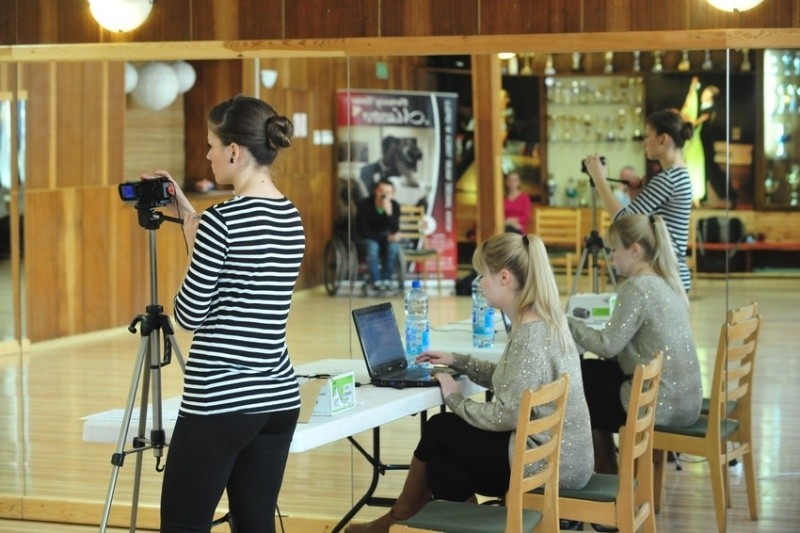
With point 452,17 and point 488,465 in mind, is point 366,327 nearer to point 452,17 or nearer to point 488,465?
point 488,465

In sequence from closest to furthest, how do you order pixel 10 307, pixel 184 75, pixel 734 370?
pixel 734 370
pixel 10 307
pixel 184 75

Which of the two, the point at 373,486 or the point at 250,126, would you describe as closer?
the point at 250,126

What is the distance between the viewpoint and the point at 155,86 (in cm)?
1048

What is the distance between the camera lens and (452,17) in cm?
520

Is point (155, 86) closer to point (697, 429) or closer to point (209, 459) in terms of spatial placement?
point (697, 429)

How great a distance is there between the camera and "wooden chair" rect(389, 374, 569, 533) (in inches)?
137

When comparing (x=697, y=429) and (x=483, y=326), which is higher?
(x=483, y=326)

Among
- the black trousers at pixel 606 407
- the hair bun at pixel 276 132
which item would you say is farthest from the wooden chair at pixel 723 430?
the hair bun at pixel 276 132

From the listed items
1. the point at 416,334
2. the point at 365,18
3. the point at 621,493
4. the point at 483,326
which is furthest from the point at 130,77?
the point at 621,493

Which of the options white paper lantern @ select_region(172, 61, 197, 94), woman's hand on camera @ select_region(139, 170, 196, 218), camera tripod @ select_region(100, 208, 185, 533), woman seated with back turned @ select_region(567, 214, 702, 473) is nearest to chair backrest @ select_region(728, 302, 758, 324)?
woman seated with back turned @ select_region(567, 214, 702, 473)

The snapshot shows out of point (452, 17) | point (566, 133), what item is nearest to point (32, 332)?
point (566, 133)

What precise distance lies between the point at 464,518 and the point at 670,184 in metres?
2.58

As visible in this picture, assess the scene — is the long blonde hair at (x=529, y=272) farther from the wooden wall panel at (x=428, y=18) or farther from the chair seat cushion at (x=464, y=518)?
the wooden wall panel at (x=428, y=18)

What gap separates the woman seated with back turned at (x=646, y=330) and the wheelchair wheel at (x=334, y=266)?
135cm
